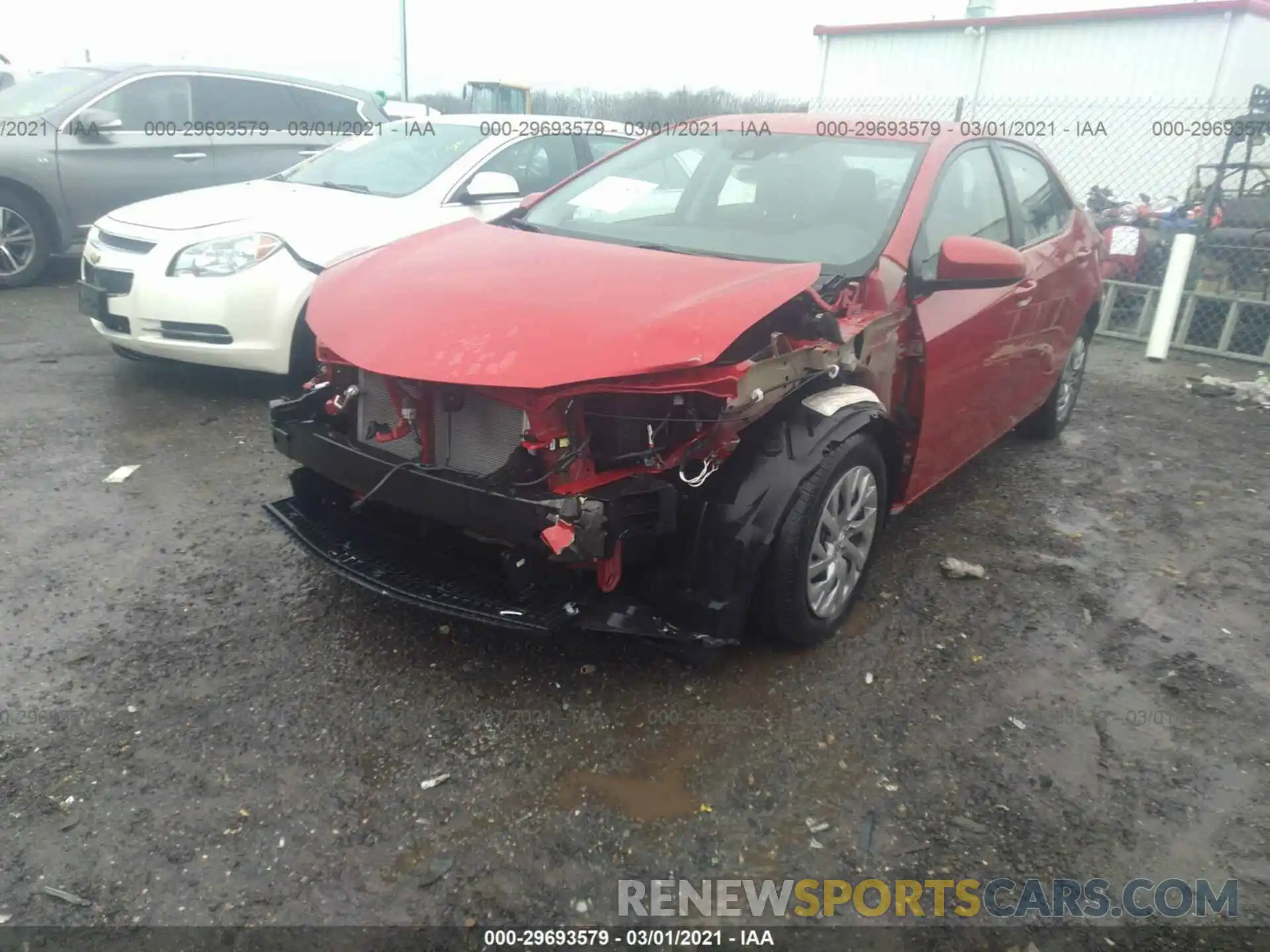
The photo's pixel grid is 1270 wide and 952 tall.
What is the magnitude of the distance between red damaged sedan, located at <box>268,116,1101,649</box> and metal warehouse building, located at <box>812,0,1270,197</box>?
27.9 feet

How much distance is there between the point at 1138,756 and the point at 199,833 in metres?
2.54

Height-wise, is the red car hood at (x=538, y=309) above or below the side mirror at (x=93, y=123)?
below

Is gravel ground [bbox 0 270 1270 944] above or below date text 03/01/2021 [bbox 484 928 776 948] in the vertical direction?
above

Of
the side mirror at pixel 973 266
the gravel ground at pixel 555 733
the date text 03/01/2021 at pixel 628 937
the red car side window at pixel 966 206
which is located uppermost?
the red car side window at pixel 966 206

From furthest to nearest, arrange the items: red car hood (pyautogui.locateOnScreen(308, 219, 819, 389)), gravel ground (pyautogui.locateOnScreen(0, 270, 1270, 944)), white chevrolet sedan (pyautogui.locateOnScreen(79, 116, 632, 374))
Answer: white chevrolet sedan (pyautogui.locateOnScreen(79, 116, 632, 374))
red car hood (pyautogui.locateOnScreen(308, 219, 819, 389))
gravel ground (pyautogui.locateOnScreen(0, 270, 1270, 944))

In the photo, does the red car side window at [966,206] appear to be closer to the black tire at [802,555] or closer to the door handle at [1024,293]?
the door handle at [1024,293]

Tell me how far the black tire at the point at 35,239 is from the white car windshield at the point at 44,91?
685 millimetres

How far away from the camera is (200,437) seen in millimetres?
4598

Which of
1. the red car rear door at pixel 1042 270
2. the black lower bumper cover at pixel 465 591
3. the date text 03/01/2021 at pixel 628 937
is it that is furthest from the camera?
the red car rear door at pixel 1042 270

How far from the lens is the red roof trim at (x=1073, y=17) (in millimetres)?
11875

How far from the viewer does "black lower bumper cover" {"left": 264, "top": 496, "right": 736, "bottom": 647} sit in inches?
→ 99.1

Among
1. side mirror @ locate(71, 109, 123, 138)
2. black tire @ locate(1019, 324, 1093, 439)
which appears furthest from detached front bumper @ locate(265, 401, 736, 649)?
side mirror @ locate(71, 109, 123, 138)

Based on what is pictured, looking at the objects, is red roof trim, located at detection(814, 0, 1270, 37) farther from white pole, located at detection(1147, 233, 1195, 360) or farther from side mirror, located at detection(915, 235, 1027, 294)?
side mirror, located at detection(915, 235, 1027, 294)

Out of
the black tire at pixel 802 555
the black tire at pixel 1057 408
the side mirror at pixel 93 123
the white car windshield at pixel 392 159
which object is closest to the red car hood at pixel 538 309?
the black tire at pixel 802 555
